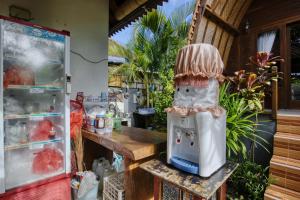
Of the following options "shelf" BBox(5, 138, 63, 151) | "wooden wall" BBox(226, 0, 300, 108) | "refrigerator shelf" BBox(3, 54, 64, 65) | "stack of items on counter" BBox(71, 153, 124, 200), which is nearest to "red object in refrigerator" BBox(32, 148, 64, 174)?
"shelf" BBox(5, 138, 63, 151)

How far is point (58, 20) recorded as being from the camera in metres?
2.18

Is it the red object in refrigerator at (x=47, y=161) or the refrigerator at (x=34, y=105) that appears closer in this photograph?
the refrigerator at (x=34, y=105)

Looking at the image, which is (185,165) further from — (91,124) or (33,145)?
(33,145)

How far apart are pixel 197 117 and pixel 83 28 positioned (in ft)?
7.02

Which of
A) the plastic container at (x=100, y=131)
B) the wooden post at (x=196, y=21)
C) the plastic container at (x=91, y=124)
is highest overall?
the wooden post at (x=196, y=21)

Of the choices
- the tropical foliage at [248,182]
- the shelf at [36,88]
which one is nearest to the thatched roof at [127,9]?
the shelf at [36,88]

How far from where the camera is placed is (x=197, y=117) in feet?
3.37

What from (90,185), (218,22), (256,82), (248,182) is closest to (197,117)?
(248,182)

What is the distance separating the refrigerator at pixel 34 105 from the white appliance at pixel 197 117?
3.71ft

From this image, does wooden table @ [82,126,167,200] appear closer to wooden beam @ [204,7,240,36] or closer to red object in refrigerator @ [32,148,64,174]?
red object in refrigerator @ [32,148,64,174]

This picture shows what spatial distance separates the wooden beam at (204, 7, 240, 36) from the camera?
7.38ft

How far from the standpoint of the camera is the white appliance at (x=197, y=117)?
1.03 meters

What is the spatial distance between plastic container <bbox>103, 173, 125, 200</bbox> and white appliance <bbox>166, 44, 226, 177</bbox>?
1.98ft

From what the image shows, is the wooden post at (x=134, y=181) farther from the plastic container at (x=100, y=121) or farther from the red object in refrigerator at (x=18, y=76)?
the red object in refrigerator at (x=18, y=76)
